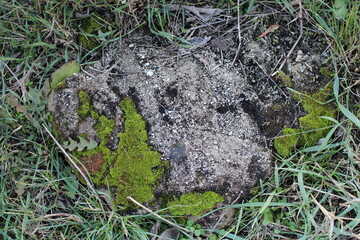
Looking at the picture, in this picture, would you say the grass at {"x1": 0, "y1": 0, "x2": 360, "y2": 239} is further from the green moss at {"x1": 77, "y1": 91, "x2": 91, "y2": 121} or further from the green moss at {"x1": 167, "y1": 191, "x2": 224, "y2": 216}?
the green moss at {"x1": 77, "y1": 91, "x2": 91, "y2": 121}

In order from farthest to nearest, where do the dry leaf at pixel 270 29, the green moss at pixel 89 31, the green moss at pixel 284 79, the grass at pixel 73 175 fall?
the green moss at pixel 89 31 → the dry leaf at pixel 270 29 → the green moss at pixel 284 79 → the grass at pixel 73 175

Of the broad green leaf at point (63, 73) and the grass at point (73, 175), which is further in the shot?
the broad green leaf at point (63, 73)

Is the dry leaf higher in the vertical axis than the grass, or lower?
higher

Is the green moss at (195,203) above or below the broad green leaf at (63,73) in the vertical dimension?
below

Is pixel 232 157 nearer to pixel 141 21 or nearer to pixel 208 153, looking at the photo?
pixel 208 153

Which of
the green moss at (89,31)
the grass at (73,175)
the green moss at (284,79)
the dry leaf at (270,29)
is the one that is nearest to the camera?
the grass at (73,175)

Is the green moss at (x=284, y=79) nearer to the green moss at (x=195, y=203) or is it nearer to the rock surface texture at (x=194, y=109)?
the rock surface texture at (x=194, y=109)

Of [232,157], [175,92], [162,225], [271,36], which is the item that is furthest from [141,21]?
[162,225]

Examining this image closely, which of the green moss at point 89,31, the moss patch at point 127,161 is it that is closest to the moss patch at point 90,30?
the green moss at point 89,31

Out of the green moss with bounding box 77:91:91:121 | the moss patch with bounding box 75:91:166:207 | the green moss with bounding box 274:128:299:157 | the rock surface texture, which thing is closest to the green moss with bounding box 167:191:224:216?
the rock surface texture
